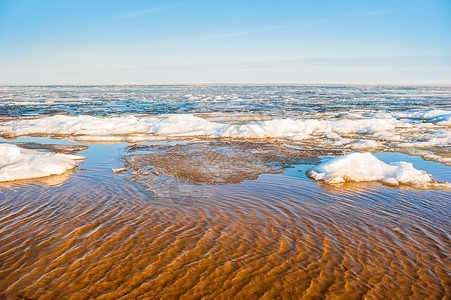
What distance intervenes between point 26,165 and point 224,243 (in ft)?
23.2

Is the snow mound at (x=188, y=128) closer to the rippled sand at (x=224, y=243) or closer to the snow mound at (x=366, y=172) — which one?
the snow mound at (x=366, y=172)

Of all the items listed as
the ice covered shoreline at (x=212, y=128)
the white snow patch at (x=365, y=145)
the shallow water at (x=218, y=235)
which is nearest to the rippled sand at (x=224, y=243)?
the shallow water at (x=218, y=235)

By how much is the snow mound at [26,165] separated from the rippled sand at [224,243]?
0.74 meters

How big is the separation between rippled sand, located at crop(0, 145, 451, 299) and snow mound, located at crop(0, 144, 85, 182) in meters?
0.74

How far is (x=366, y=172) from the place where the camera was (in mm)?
9242

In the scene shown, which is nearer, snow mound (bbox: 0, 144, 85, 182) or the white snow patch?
snow mound (bbox: 0, 144, 85, 182)

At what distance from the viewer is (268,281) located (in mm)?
4359

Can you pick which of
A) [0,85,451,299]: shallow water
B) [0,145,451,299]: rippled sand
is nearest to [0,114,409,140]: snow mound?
[0,85,451,299]: shallow water

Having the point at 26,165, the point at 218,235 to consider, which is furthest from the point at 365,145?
the point at 26,165

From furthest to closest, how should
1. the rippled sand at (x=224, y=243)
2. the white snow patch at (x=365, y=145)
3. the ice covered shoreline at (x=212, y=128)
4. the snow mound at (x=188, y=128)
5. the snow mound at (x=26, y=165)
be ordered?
the snow mound at (x=188, y=128), the ice covered shoreline at (x=212, y=128), the white snow patch at (x=365, y=145), the snow mound at (x=26, y=165), the rippled sand at (x=224, y=243)

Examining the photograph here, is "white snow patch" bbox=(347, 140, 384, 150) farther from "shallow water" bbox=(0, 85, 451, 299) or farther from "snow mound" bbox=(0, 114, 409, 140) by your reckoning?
"shallow water" bbox=(0, 85, 451, 299)

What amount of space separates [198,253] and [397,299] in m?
2.89

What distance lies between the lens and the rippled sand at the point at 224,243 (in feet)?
13.9

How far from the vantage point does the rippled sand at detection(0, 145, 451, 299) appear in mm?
4223
